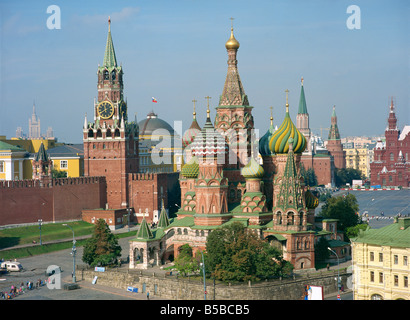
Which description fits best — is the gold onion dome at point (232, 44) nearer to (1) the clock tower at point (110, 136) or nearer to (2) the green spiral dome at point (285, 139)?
(2) the green spiral dome at point (285, 139)

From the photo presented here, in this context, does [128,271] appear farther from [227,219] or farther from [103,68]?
[103,68]

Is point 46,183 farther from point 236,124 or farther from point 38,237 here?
point 236,124

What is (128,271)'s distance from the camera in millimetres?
73938

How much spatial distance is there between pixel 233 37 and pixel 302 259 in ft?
92.6

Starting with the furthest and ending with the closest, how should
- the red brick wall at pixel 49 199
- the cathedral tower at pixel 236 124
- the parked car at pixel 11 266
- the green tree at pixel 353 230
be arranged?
the red brick wall at pixel 49 199 → the green tree at pixel 353 230 → the cathedral tower at pixel 236 124 → the parked car at pixel 11 266

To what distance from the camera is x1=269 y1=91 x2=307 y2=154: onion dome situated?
7781 cm

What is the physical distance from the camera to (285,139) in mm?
77938

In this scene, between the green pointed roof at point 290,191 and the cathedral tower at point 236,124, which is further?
the cathedral tower at point 236,124

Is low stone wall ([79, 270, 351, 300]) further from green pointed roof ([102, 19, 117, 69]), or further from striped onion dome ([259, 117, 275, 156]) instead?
green pointed roof ([102, 19, 117, 69])

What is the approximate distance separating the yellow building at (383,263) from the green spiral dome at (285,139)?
1767 centimetres

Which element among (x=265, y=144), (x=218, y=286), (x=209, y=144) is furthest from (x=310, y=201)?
(x=218, y=286)

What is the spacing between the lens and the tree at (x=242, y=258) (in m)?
65.4

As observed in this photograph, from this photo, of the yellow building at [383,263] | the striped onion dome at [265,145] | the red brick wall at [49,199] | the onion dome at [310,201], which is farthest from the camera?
the red brick wall at [49,199]

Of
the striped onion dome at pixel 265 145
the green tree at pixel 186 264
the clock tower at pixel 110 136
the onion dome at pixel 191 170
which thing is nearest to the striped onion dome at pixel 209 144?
the striped onion dome at pixel 265 145
